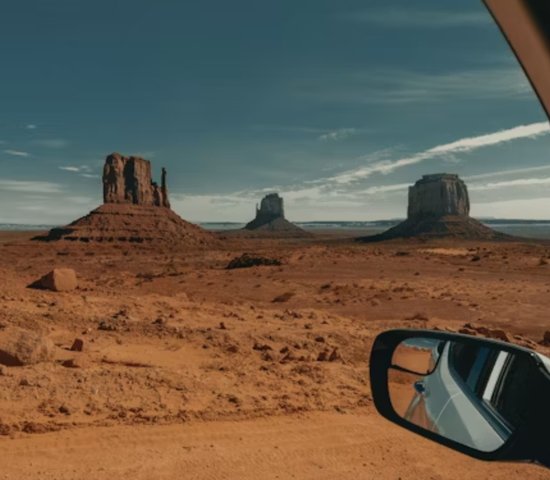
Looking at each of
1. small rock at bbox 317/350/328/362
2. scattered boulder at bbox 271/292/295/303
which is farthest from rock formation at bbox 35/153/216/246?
small rock at bbox 317/350/328/362

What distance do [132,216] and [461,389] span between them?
108854mm

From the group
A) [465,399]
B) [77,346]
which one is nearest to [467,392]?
[465,399]

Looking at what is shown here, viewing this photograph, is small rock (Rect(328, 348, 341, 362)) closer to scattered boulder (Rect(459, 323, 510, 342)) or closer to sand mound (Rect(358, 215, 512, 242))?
scattered boulder (Rect(459, 323, 510, 342))

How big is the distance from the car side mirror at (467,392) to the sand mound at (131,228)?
91471 millimetres

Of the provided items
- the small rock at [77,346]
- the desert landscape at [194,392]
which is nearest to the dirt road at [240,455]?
the desert landscape at [194,392]

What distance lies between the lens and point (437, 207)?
152500 mm

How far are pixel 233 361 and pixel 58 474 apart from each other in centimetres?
469

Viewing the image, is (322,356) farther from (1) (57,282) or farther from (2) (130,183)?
(2) (130,183)

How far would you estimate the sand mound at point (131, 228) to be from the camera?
92.1 m

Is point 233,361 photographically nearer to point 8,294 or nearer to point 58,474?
point 58,474

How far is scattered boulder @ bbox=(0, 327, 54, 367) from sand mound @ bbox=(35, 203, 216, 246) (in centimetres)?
8435

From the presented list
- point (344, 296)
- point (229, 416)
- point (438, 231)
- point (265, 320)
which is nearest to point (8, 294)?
point (265, 320)

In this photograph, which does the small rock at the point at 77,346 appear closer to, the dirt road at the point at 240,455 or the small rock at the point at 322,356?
the dirt road at the point at 240,455

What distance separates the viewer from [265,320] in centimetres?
1499
